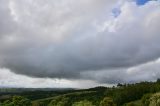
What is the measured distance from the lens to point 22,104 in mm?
196375

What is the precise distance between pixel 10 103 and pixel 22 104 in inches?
306

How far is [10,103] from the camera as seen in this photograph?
192 m
